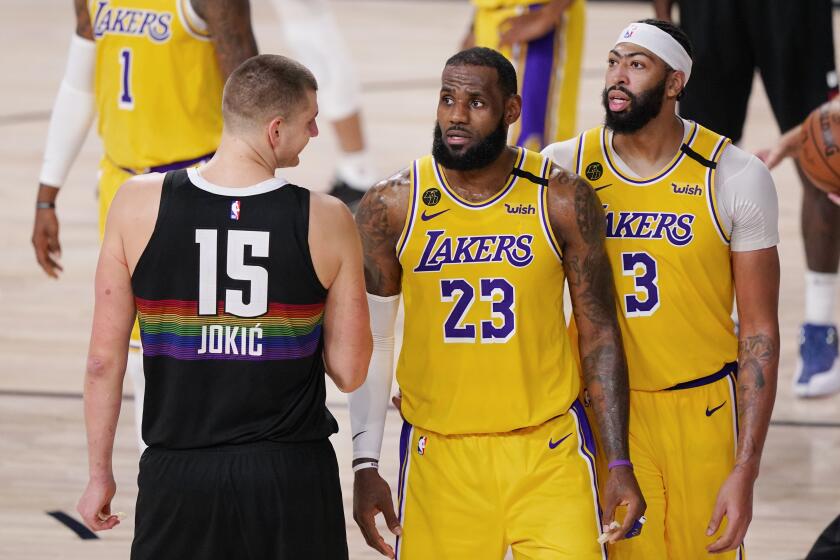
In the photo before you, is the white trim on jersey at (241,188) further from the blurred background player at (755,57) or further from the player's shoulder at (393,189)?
the blurred background player at (755,57)

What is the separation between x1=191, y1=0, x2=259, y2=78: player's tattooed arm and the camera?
502 centimetres

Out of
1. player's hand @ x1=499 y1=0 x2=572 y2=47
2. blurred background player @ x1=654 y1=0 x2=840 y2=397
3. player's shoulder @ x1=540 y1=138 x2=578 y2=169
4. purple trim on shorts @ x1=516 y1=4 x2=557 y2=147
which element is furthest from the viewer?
purple trim on shorts @ x1=516 y1=4 x2=557 y2=147

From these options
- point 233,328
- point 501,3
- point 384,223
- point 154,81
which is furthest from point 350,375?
point 501,3

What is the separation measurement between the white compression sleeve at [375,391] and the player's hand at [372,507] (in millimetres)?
83

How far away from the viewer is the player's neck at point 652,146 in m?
4.14

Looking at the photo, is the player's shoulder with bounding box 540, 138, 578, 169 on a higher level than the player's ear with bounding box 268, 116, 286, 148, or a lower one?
higher

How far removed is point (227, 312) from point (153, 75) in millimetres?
1920

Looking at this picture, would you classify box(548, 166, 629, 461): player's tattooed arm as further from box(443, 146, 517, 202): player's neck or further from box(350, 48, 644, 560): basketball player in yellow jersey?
box(443, 146, 517, 202): player's neck

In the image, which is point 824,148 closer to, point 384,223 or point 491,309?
point 491,309

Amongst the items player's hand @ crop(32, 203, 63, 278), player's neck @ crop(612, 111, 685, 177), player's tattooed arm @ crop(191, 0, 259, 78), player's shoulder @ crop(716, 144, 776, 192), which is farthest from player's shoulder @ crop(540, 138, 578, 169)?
player's hand @ crop(32, 203, 63, 278)

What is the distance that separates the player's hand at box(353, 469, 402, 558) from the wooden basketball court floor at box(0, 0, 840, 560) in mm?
1430

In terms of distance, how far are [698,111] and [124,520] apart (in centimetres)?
288

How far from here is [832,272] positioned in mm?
6777

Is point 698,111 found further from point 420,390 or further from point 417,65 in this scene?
point 417,65
